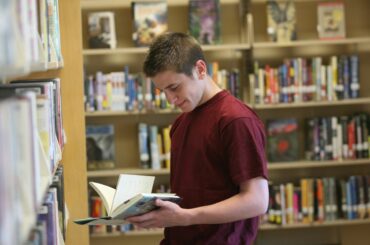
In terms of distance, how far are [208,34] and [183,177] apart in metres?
2.17

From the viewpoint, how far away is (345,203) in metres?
4.07

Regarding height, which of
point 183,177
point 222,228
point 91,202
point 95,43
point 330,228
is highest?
point 95,43

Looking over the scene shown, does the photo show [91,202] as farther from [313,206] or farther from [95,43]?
[313,206]

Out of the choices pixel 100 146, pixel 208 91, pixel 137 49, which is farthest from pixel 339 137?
pixel 208 91

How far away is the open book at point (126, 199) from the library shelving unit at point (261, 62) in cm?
189

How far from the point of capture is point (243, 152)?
190 cm

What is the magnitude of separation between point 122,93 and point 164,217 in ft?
7.05

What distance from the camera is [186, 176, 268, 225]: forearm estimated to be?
1.89 meters

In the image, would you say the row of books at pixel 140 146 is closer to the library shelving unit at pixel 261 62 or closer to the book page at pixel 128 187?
the library shelving unit at pixel 261 62

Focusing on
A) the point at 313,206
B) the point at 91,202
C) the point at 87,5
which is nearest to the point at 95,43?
the point at 87,5

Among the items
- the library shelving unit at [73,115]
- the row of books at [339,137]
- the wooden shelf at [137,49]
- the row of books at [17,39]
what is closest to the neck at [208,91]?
the row of books at [17,39]

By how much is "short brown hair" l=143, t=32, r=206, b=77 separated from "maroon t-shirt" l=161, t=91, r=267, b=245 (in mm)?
161

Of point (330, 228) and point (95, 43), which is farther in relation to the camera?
point (330, 228)

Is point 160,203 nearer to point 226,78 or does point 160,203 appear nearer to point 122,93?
point 122,93
